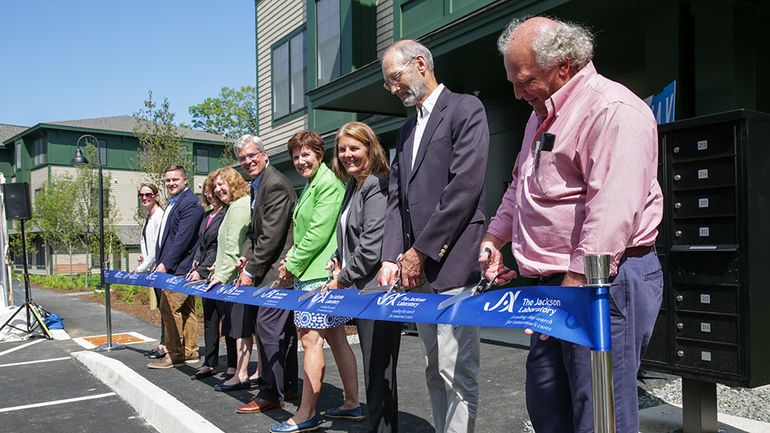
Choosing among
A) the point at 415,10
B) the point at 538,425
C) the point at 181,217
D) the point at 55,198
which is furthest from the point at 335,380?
the point at 55,198

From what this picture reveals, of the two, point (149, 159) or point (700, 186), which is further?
point (149, 159)

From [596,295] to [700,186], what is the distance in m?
2.29

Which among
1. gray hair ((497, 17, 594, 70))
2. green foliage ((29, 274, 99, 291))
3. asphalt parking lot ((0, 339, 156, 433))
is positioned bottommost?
green foliage ((29, 274, 99, 291))

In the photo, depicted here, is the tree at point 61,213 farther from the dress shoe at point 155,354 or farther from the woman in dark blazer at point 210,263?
the woman in dark blazer at point 210,263

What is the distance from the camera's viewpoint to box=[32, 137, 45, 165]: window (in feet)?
144

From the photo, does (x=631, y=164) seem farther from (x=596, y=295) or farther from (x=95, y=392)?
(x=95, y=392)

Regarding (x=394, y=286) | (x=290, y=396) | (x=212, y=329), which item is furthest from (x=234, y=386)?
(x=394, y=286)

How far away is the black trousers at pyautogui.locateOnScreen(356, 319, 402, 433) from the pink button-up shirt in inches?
63.6

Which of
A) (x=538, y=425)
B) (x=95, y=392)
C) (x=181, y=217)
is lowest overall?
(x=95, y=392)

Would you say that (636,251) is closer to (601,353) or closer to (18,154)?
(601,353)

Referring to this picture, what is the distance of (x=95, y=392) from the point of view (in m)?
6.83

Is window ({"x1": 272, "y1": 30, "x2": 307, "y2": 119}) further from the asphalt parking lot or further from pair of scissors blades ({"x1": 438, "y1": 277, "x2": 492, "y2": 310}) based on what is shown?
pair of scissors blades ({"x1": 438, "y1": 277, "x2": 492, "y2": 310})

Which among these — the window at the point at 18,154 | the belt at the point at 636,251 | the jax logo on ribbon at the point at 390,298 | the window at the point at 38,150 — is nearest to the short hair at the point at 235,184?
the jax logo on ribbon at the point at 390,298

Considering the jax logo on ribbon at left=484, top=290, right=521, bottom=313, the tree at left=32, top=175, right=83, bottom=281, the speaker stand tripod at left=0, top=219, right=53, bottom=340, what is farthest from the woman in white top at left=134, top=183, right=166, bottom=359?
the tree at left=32, top=175, right=83, bottom=281
